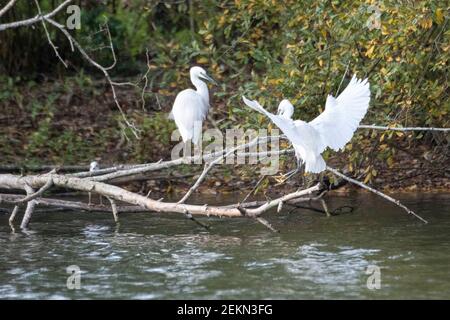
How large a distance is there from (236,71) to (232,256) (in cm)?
453

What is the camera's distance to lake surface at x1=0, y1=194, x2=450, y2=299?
22.4 feet

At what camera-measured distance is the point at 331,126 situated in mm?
8344

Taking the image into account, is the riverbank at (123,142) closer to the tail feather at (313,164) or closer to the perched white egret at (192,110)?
the perched white egret at (192,110)

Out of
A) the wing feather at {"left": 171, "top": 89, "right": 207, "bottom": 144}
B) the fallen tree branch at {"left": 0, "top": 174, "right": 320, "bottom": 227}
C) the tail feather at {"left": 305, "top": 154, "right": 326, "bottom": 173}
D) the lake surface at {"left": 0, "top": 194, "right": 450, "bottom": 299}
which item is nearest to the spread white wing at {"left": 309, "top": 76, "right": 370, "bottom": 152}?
the tail feather at {"left": 305, "top": 154, "right": 326, "bottom": 173}

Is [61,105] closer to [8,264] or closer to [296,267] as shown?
[8,264]

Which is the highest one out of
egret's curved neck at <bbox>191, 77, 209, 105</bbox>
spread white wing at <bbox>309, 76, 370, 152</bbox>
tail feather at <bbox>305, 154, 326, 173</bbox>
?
egret's curved neck at <bbox>191, 77, 209, 105</bbox>

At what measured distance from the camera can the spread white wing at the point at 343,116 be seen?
8.20m

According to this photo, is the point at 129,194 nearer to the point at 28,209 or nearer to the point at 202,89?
the point at 28,209

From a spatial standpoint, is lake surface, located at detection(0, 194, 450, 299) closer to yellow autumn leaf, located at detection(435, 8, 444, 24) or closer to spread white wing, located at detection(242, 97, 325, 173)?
spread white wing, located at detection(242, 97, 325, 173)

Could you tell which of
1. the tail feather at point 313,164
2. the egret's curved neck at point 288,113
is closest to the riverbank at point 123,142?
the egret's curved neck at point 288,113

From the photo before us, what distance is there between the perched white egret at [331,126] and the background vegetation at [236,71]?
1.37 ft

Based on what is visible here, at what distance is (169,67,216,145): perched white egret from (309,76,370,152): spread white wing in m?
2.36

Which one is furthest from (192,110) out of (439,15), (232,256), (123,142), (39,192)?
(439,15)

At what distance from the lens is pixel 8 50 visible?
1453 centimetres
